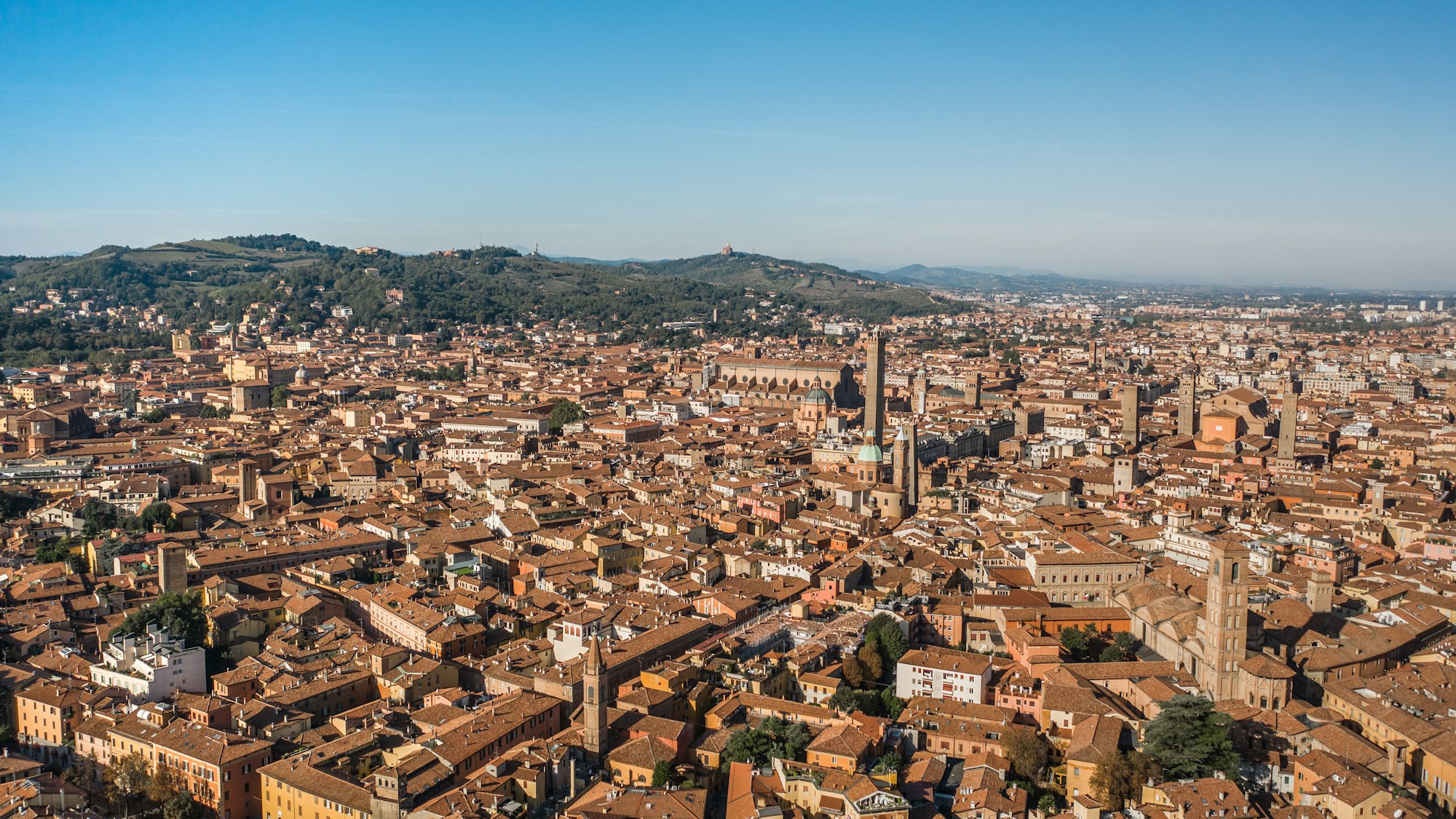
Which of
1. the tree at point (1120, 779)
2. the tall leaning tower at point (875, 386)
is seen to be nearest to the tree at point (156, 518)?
the tall leaning tower at point (875, 386)

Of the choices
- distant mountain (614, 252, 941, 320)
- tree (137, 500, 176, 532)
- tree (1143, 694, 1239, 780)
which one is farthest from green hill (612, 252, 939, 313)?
tree (1143, 694, 1239, 780)

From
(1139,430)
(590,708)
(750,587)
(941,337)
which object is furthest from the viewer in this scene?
(941,337)

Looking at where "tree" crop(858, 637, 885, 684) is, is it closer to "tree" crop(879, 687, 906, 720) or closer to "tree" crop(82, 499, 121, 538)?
"tree" crop(879, 687, 906, 720)

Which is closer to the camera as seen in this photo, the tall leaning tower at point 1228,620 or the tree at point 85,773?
the tree at point 85,773

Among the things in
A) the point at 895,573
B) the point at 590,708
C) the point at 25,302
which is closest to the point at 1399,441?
the point at 895,573

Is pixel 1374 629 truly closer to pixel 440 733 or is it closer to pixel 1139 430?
pixel 440 733

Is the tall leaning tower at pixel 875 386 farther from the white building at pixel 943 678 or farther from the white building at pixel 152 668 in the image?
the white building at pixel 152 668

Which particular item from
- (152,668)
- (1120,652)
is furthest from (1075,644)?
(152,668)
